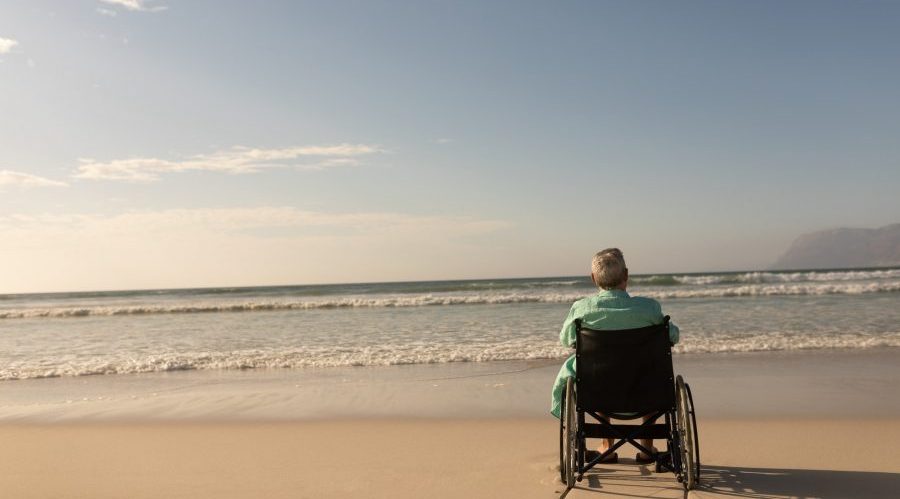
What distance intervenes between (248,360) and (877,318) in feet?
40.2

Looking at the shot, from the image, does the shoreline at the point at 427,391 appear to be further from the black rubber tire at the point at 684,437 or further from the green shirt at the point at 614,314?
the green shirt at the point at 614,314

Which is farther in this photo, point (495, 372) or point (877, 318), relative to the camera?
point (877, 318)

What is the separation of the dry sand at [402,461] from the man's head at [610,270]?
117 centimetres

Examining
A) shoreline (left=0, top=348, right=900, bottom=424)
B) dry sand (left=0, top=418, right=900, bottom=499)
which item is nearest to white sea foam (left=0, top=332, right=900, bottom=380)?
shoreline (left=0, top=348, right=900, bottom=424)

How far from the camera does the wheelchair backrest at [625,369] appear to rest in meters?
3.21

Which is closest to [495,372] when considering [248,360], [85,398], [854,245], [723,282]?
[248,360]

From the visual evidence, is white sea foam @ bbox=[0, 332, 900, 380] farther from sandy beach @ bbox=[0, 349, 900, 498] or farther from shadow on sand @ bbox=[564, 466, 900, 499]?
shadow on sand @ bbox=[564, 466, 900, 499]

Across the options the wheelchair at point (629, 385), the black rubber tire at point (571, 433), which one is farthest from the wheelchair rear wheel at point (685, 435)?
the black rubber tire at point (571, 433)

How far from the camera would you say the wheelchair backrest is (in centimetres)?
321

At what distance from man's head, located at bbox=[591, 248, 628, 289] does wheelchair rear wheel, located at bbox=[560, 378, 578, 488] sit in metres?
0.57

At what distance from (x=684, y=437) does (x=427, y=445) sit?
6.87 ft

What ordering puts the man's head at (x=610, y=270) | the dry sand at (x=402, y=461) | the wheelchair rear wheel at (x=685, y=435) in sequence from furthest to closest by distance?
the dry sand at (x=402, y=461), the man's head at (x=610, y=270), the wheelchair rear wheel at (x=685, y=435)

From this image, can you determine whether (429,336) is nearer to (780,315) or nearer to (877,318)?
(780,315)

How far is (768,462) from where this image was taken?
4160 mm
